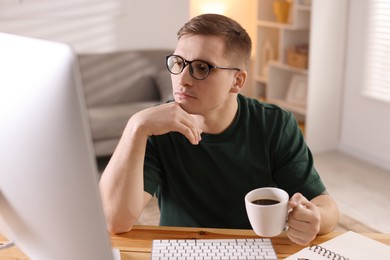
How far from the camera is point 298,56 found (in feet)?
16.4

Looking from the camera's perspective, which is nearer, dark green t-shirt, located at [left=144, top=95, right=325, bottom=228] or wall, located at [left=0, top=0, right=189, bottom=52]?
dark green t-shirt, located at [left=144, top=95, right=325, bottom=228]

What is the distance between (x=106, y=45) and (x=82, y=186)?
3.85m

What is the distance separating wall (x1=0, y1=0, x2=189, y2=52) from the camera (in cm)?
426

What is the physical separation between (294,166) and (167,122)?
409 mm

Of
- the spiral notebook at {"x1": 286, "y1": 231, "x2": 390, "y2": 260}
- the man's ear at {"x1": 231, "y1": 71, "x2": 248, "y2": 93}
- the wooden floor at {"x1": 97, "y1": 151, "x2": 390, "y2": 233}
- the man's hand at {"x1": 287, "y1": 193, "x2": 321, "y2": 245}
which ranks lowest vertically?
the wooden floor at {"x1": 97, "y1": 151, "x2": 390, "y2": 233}

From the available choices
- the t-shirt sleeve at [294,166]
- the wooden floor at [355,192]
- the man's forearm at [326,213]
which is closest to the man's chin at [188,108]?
the t-shirt sleeve at [294,166]

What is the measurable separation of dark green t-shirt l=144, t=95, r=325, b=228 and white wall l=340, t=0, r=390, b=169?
286 cm

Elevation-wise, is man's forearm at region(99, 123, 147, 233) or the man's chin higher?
the man's chin

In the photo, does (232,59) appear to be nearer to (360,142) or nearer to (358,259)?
(358,259)

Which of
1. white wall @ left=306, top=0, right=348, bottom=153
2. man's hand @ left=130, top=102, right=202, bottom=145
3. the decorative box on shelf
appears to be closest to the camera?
man's hand @ left=130, top=102, right=202, bottom=145

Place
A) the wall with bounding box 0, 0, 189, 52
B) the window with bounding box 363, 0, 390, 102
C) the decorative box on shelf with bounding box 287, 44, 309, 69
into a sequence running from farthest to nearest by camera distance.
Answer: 1. the decorative box on shelf with bounding box 287, 44, 309, 69
2. the wall with bounding box 0, 0, 189, 52
3. the window with bounding box 363, 0, 390, 102

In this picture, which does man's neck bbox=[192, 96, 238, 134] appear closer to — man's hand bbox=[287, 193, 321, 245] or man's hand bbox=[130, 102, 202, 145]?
man's hand bbox=[130, 102, 202, 145]

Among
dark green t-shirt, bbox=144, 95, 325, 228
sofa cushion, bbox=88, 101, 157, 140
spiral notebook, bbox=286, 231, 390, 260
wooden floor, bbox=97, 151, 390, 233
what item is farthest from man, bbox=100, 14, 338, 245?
sofa cushion, bbox=88, 101, 157, 140

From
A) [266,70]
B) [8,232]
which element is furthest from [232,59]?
[266,70]
